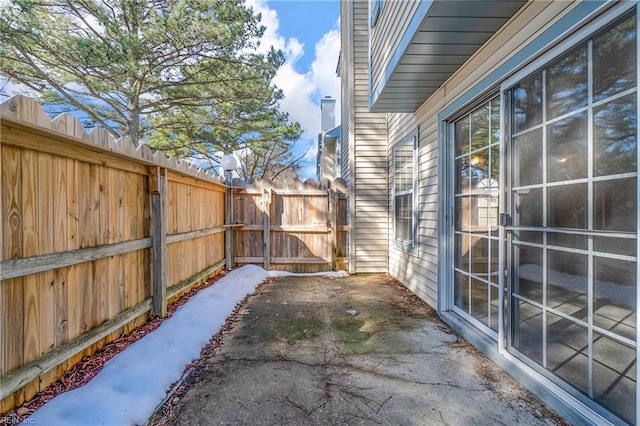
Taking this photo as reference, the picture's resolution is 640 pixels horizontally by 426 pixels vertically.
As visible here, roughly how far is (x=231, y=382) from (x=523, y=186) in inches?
98.3

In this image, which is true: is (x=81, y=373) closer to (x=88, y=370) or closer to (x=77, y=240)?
(x=88, y=370)

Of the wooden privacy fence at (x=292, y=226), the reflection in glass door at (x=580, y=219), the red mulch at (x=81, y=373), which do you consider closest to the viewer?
the reflection in glass door at (x=580, y=219)

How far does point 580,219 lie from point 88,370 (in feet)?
10.7

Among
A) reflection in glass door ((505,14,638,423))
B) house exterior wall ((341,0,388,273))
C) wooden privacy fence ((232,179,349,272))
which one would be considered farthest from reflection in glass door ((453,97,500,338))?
wooden privacy fence ((232,179,349,272))

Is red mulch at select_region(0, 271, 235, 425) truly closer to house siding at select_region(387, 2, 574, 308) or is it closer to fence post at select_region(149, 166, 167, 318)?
fence post at select_region(149, 166, 167, 318)

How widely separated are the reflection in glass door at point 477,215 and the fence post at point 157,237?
3101 mm

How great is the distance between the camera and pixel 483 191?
9.11ft

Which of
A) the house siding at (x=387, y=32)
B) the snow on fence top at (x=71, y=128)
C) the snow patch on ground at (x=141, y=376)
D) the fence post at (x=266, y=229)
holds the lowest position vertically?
the snow patch on ground at (x=141, y=376)

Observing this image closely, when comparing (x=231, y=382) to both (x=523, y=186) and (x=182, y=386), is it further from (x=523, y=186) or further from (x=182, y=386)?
(x=523, y=186)

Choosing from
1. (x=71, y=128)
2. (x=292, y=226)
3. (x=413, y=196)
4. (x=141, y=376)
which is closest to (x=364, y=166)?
(x=413, y=196)

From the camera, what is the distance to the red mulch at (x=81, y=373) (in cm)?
164

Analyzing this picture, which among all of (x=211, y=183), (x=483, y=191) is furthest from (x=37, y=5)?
(x=483, y=191)

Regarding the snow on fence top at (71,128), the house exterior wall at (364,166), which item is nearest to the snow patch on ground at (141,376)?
the snow on fence top at (71,128)

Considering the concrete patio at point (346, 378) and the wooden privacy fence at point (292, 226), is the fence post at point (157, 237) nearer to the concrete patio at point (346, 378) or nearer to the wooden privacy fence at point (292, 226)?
the concrete patio at point (346, 378)
